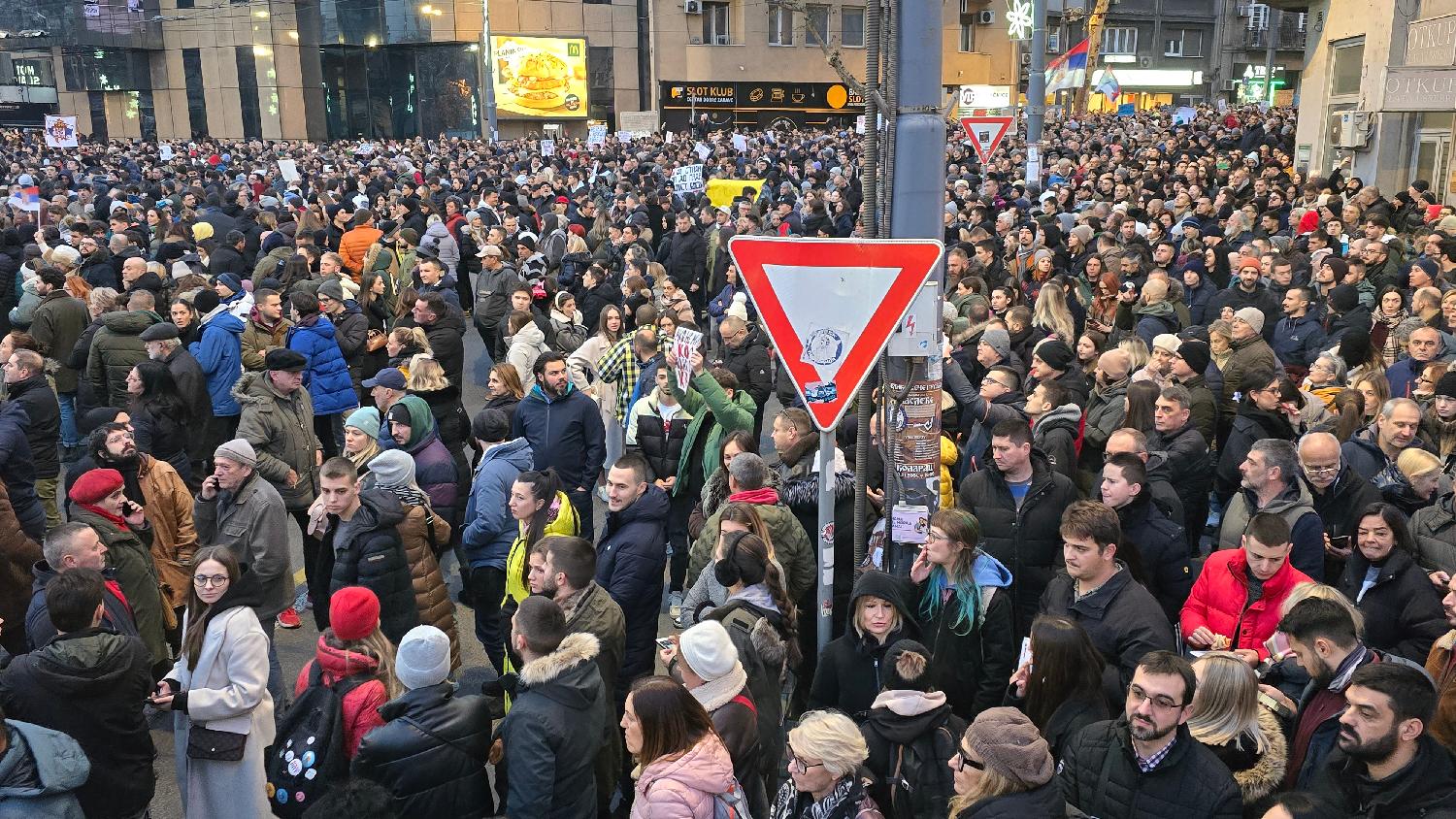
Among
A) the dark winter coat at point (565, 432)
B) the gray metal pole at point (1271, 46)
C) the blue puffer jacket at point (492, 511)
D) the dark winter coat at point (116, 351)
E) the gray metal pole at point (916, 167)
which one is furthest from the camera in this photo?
the gray metal pole at point (1271, 46)

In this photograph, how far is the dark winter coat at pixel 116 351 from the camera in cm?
923

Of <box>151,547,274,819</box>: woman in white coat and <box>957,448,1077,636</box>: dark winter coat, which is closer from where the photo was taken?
<box>151,547,274,819</box>: woman in white coat

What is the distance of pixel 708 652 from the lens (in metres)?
4.09

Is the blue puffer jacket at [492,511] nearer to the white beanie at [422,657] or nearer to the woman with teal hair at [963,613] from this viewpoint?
the white beanie at [422,657]

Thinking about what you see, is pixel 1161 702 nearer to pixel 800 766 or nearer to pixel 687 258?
pixel 800 766

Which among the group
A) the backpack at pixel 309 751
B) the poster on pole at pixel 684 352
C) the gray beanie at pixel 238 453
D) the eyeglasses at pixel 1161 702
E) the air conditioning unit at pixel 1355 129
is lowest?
the backpack at pixel 309 751

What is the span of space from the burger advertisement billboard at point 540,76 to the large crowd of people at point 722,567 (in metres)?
40.3

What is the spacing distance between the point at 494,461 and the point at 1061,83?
22297mm

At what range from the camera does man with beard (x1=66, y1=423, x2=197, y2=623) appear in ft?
21.2

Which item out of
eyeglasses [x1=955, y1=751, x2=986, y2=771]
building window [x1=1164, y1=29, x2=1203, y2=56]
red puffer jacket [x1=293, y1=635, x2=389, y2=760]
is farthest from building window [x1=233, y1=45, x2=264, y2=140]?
eyeglasses [x1=955, y1=751, x2=986, y2=771]

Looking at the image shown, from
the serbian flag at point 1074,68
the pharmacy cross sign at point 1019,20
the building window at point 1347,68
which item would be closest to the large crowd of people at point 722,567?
the building window at point 1347,68

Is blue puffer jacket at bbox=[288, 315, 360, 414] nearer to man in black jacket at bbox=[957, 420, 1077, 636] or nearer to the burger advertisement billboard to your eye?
man in black jacket at bbox=[957, 420, 1077, 636]

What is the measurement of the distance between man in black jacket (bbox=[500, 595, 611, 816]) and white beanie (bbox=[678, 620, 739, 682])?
1.20ft

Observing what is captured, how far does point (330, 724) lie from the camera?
4.25m
